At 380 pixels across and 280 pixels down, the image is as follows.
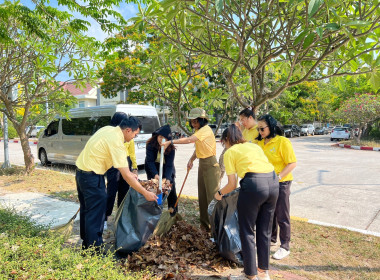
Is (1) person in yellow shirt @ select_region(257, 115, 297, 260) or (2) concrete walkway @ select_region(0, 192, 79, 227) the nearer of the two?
(1) person in yellow shirt @ select_region(257, 115, 297, 260)

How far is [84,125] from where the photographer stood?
915cm

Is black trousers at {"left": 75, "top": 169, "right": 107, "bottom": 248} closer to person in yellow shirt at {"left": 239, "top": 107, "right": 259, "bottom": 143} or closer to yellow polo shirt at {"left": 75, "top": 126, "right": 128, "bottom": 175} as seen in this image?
yellow polo shirt at {"left": 75, "top": 126, "right": 128, "bottom": 175}

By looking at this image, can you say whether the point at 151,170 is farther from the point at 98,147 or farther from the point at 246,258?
the point at 246,258

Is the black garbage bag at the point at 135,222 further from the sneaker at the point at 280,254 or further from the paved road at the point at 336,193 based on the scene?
the paved road at the point at 336,193

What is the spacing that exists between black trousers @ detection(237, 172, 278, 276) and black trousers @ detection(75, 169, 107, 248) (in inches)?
58.2

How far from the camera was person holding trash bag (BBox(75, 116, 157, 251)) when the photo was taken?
9.47 feet

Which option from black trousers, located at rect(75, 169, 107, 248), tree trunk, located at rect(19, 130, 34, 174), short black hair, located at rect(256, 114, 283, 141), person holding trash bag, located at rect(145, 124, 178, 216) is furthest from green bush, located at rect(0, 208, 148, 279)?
tree trunk, located at rect(19, 130, 34, 174)

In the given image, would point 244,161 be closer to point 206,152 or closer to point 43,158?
point 206,152

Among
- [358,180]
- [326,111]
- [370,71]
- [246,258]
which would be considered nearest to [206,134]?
[246,258]

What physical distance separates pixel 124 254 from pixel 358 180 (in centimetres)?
727

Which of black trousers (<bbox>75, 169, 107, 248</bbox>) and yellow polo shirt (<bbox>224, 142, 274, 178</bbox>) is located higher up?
yellow polo shirt (<bbox>224, 142, 274, 178</bbox>)

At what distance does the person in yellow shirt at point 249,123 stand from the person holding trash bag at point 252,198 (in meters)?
0.93

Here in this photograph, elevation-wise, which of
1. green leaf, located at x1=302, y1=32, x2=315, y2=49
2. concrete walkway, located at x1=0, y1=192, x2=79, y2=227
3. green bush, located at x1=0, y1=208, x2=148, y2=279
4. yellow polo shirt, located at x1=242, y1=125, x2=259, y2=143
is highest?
green leaf, located at x1=302, y1=32, x2=315, y2=49

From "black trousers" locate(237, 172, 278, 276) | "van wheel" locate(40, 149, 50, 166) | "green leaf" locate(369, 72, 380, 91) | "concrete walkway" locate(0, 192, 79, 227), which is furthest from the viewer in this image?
"van wheel" locate(40, 149, 50, 166)
